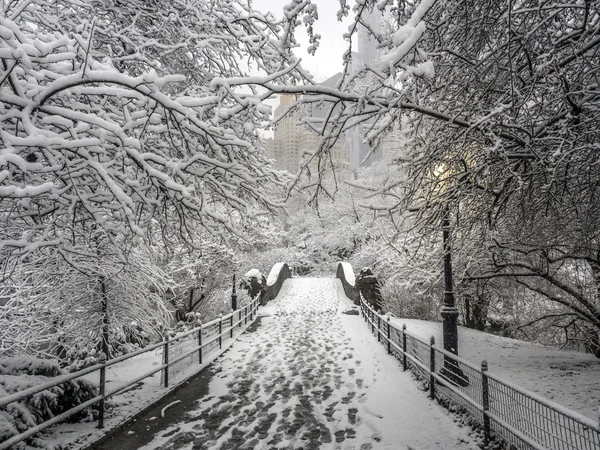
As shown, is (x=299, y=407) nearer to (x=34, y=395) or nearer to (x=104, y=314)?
(x=34, y=395)

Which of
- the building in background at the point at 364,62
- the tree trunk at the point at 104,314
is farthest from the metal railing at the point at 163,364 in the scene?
the building in background at the point at 364,62

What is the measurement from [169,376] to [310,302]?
46.0ft

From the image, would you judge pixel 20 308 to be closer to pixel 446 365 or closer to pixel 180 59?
pixel 180 59

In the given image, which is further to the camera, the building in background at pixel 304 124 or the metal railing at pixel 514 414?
the building in background at pixel 304 124

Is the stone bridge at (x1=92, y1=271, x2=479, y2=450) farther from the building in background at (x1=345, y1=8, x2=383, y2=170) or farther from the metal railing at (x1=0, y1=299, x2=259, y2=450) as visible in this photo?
the building in background at (x1=345, y1=8, x2=383, y2=170)

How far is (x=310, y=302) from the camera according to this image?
2119cm

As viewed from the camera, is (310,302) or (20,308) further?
(310,302)

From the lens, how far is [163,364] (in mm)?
7000

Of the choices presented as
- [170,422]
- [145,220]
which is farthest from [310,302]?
[145,220]

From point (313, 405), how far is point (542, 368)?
5.83 meters

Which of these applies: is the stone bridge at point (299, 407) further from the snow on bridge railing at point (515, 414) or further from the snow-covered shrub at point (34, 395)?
the snow-covered shrub at point (34, 395)

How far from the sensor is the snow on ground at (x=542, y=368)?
6.52m

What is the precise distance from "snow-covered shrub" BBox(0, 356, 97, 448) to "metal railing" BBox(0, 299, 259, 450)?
135 mm

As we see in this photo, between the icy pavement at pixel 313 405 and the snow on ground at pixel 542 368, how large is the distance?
7.53 ft
